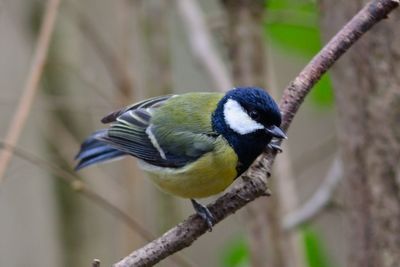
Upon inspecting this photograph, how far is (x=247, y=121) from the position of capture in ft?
5.10

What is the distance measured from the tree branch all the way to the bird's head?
0.35 ft

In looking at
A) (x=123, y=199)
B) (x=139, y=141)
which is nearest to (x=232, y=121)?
(x=139, y=141)

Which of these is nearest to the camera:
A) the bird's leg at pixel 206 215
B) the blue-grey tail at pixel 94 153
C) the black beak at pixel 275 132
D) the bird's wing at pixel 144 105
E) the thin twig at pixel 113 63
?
the bird's leg at pixel 206 215

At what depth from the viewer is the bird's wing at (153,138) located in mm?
1628

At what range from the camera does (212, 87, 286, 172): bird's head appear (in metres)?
1.47

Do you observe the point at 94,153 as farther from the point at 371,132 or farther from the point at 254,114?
the point at 371,132

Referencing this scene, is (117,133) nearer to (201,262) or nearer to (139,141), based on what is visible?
(139,141)

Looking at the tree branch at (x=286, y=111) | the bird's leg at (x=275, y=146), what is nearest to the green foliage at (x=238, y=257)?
the bird's leg at (x=275, y=146)

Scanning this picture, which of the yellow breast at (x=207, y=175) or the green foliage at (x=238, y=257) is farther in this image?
the green foliage at (x=238, y=257)

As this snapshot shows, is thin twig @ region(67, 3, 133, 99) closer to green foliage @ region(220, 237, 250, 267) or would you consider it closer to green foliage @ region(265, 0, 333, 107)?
green foliage @ region(265, 0, 333, 107)

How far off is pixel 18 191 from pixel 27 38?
117 cm

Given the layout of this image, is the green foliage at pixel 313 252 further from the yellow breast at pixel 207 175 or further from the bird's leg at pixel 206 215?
the bird's leg at pixel 206 215

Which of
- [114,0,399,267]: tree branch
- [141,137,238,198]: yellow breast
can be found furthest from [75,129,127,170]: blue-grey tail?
[114,0,399,267]: tree branch

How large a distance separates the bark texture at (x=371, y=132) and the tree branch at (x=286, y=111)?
39 centimetres
